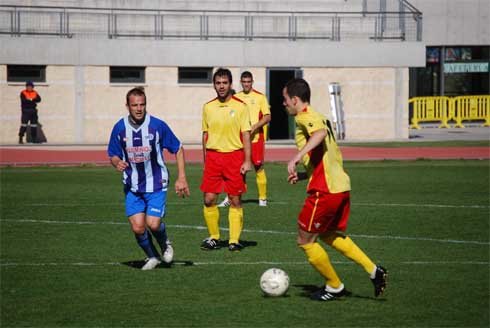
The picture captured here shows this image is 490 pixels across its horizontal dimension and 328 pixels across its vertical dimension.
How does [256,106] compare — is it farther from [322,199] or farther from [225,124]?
[322,199]

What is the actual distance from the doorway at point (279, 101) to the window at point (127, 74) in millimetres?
4554

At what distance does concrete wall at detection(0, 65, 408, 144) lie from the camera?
35.0 metres

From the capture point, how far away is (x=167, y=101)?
118 feet

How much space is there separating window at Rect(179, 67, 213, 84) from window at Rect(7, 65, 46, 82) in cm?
484

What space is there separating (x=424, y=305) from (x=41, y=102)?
27.5m

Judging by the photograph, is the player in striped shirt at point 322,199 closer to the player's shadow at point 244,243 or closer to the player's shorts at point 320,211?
the player's shorts at point 320,211

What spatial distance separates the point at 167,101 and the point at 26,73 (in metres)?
4.94

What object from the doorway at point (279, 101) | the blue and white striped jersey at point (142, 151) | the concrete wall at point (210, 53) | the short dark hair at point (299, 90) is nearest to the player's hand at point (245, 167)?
the blue and white striped jersey at point (142, 151)

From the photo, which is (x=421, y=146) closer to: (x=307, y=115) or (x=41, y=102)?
(x=41, y=102)

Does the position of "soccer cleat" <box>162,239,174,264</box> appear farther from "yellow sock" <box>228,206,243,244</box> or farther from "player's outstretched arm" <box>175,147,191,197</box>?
"yellow sock" <box>228,206,243,244</box>

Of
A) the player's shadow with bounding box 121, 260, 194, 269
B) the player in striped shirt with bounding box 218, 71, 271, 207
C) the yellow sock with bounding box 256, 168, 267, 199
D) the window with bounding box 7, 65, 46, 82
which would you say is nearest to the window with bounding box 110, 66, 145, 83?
the window with bounding box 7, 65, 46, 82

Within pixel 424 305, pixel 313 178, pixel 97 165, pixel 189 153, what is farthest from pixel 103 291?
pixel 189 153

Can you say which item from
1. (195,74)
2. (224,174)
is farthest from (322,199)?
(195,74)

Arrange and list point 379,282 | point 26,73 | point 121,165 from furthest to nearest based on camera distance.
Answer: point 26,73 < point 121,165 < point 379,282
